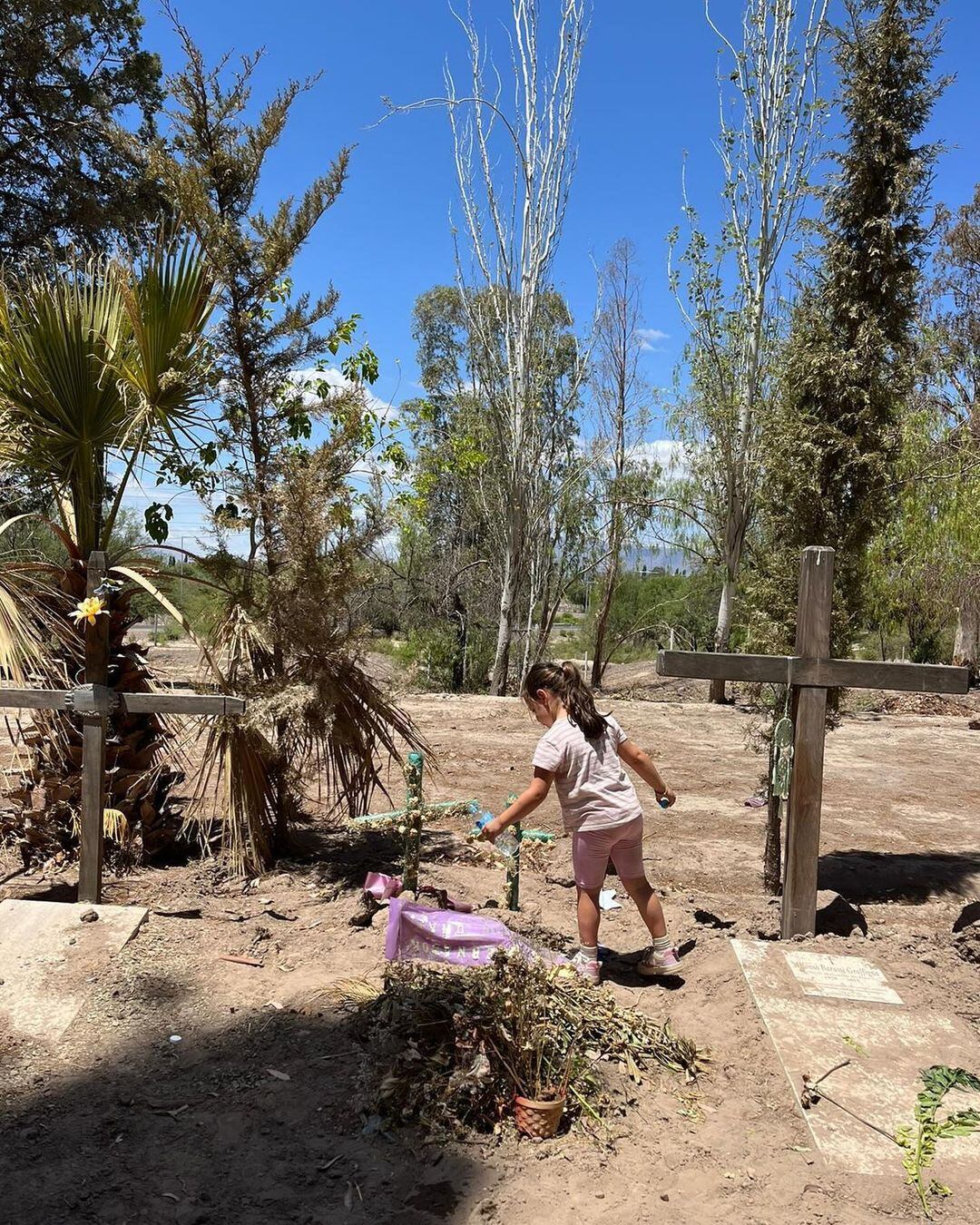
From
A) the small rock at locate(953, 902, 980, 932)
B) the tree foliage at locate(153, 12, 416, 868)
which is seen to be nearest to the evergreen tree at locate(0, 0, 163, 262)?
the tree foliage at locate(153, 12, 416, 868)

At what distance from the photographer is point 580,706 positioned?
4.06 meters

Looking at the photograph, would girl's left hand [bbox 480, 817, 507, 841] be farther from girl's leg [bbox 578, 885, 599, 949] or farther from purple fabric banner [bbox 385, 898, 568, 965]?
girl's leg [bbox 578, 885, 599, 949]

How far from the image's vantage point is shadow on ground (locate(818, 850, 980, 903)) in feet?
20.6

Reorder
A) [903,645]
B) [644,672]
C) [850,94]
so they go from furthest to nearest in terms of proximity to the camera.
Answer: [903,645]
[644,672]
[850,94]

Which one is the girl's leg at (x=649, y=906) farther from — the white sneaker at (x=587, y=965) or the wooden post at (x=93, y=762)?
the wooden post at (x=93, y=762)

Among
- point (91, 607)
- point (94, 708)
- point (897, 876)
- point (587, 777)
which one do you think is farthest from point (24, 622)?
point (897, 876)

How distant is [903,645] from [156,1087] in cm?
2720

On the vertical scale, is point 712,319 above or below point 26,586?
above

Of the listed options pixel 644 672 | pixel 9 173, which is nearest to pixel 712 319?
pixel 644 672

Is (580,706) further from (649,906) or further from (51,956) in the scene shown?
(51,956)

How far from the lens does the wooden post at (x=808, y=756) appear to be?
4324mm

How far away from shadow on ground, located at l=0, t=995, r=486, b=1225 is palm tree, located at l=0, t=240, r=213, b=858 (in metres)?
2.18

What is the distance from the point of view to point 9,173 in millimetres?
15367

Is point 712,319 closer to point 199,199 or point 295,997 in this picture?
point 199,199
